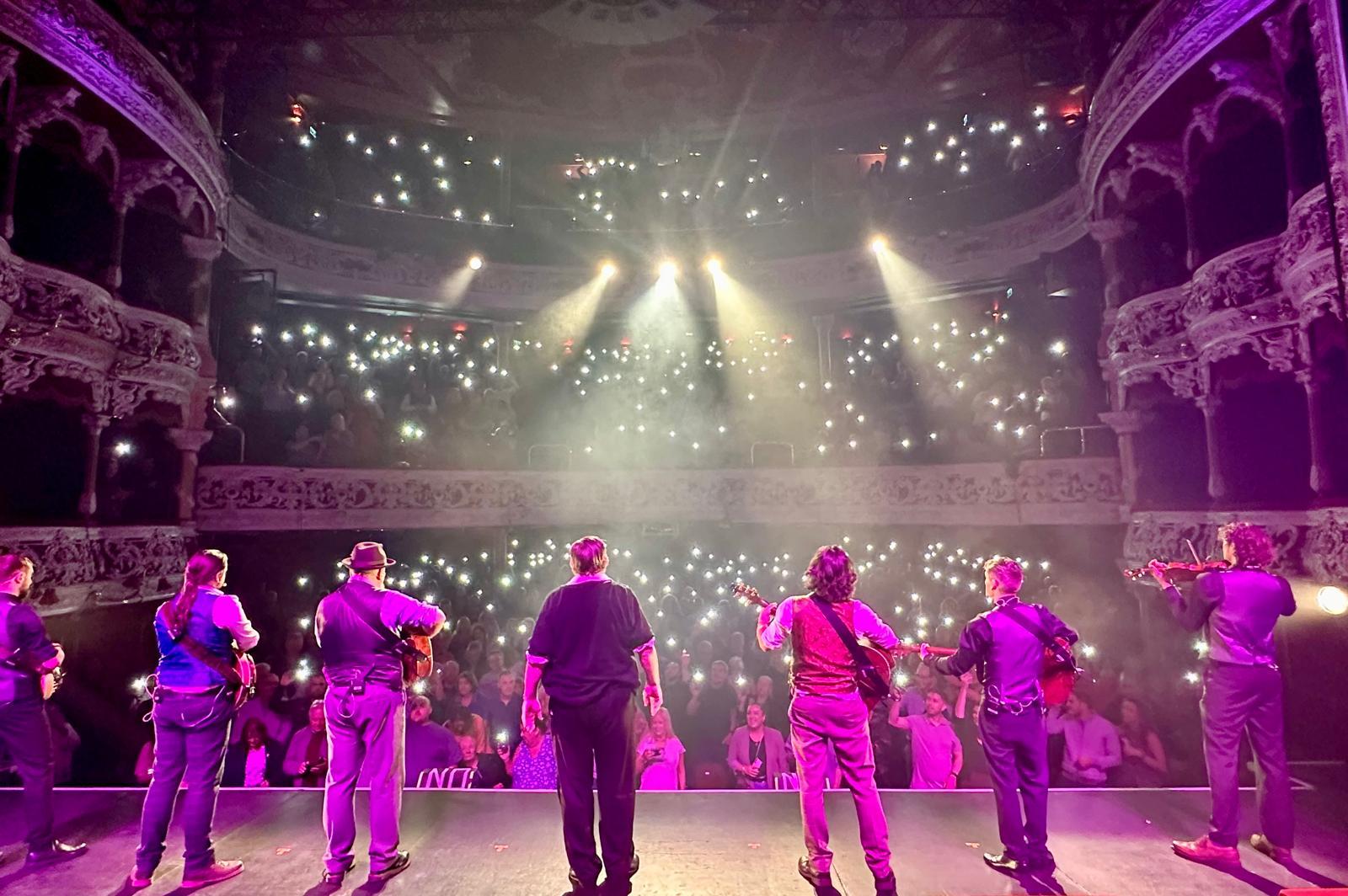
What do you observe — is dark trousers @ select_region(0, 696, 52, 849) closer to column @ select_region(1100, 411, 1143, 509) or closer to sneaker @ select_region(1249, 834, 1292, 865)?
sneaker @ select_region(1249, 834, 1292, 865)

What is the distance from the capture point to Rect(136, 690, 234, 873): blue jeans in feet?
12.4

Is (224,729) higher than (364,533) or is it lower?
lower

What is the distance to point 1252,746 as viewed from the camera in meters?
4.06

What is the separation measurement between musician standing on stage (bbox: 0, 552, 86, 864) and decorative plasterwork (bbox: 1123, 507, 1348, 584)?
33.8 ft

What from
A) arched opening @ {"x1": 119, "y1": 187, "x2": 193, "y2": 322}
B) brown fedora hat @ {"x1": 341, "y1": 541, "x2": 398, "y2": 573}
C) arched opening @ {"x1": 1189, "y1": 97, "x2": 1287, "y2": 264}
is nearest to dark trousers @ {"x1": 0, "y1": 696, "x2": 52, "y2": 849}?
brown fedora hat @ {"x1": 341, "y1": 541, "x2": 398, "y2": 573}

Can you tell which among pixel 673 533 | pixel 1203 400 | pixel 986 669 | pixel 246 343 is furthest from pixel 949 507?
pixel 246 343

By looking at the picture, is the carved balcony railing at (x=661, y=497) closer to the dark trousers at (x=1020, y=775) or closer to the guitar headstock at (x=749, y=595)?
the dark trousers at (x=1020, y=775)

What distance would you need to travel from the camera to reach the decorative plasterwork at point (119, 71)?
25.1 feet

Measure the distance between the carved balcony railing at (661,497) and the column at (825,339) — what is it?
144 inches

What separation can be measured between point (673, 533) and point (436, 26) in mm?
10781

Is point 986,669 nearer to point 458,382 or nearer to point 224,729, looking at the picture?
point 224,729

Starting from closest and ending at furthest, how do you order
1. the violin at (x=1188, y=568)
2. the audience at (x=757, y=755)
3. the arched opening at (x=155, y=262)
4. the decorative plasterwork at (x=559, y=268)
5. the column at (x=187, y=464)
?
1. the violin at (x=1188, y=568)
2. the audience at (x=757, y=755)
3. the arched opening at (x=155, y=262)
4. the column at (x=187, y=464)
5. the decorative plasterwork at (x=559, y=268)

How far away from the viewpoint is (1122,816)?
471 centimetres

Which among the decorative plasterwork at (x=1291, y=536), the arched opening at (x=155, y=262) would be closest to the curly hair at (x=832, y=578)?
the decorative plasterwork at (x=1291, y=536)
